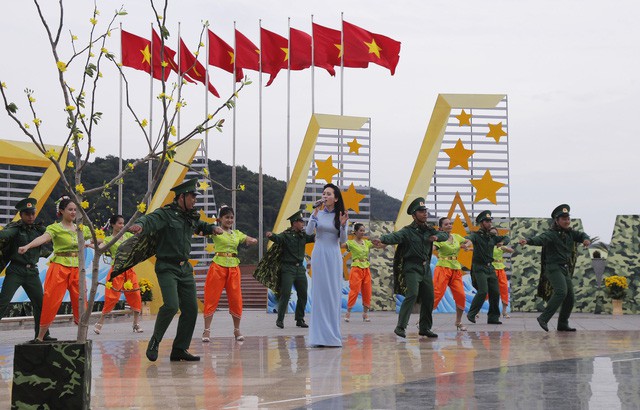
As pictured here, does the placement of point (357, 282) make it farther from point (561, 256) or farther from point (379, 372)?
point (379, 372)

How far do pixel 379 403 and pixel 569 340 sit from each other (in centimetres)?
662

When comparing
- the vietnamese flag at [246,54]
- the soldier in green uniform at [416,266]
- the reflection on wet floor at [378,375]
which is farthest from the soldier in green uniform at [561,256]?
the vietnamese flag at [246,54]

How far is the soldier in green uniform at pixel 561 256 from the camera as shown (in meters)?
14.8

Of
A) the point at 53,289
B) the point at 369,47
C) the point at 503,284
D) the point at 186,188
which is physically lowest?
the point at 503,284

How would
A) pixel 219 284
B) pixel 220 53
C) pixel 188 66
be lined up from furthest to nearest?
pixel 188 66, pixel 220 53, pixel 219 284

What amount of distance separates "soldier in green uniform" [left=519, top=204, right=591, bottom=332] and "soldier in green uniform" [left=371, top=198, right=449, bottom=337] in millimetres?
1870

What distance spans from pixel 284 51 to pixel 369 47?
3.20 metres

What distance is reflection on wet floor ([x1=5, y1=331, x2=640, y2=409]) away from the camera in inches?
284

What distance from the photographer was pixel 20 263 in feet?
41.0

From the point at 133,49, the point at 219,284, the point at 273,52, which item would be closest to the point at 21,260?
the point at 219,284

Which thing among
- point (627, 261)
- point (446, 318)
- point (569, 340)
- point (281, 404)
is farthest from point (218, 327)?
point (281, 404)

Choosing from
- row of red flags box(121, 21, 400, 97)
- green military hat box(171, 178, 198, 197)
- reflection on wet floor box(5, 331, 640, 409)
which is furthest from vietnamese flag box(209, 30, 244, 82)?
green military hat box(171, 178, 198, 197)

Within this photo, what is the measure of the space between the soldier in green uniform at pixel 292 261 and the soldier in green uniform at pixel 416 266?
10.8ft

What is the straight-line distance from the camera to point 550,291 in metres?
15.2
